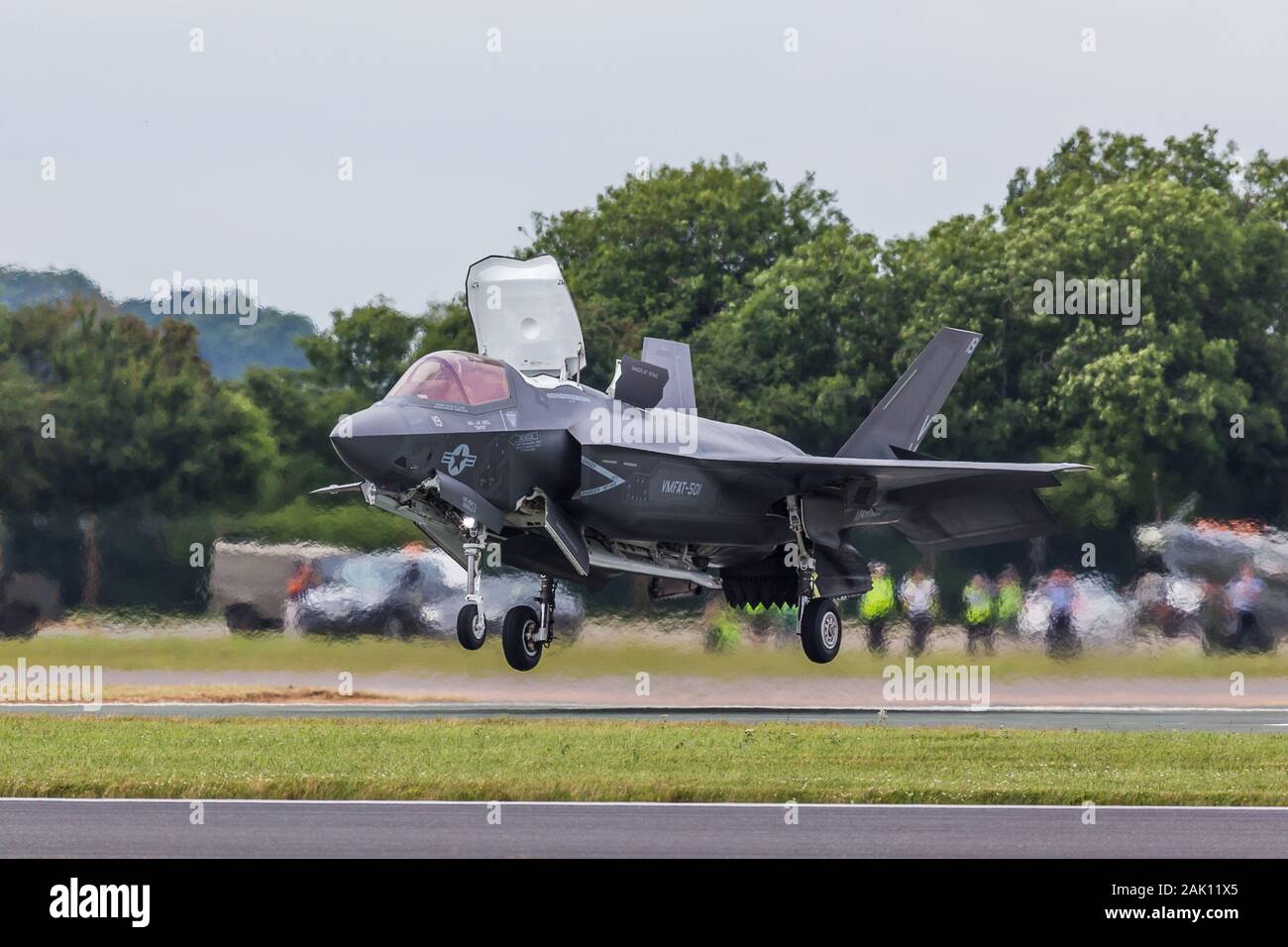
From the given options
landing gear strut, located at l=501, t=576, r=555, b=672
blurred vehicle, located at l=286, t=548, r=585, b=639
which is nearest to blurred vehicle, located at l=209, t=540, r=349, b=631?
blurred vehicle, located at l=286, t=548, r=585, b=639

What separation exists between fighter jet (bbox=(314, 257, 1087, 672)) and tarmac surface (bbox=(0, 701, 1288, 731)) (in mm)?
2168

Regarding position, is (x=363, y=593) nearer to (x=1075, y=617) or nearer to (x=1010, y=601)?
(x=1010, y=601)

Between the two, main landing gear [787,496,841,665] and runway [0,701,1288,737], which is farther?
runway [0,701,1288,737]

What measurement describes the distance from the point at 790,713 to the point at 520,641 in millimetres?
5850

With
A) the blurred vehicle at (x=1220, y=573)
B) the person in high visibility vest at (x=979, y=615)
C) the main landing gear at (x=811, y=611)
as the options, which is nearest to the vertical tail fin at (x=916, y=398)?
the main landing gear at (x=811, y=611)

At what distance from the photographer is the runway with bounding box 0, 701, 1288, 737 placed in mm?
24672

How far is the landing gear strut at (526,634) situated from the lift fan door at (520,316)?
270 centimetres

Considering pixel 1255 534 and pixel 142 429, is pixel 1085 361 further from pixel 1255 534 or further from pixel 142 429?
pixel 142 429

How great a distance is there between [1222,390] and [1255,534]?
1107 cm

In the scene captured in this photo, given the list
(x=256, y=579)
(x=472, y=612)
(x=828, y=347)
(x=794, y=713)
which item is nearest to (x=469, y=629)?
(x=472, y=612)

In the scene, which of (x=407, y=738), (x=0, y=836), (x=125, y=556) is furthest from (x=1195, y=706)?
(x=0, y=836)

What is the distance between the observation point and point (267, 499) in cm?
2808

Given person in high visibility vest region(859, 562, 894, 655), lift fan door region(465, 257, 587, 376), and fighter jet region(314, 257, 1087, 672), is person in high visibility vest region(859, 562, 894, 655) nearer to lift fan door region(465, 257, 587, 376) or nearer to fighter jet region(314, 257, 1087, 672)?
fighter jet region(314, 257, 1087, 672)

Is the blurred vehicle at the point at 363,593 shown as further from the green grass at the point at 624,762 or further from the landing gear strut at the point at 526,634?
the landing gear strut at the point at 526,634
